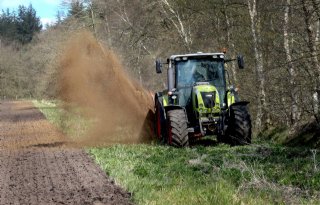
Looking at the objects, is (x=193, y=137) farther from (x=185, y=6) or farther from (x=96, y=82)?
(x=185, y=6)

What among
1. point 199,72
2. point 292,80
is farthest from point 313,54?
point 199,72

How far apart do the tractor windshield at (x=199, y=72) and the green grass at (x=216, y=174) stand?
2.12 meters

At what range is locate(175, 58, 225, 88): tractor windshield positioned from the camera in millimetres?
13828

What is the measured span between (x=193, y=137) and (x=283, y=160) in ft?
12.7

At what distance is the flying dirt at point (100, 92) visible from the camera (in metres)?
15.7

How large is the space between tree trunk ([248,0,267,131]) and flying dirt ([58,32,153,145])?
140 inches

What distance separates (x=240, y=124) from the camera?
12.8 meters

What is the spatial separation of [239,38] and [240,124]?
27.7 feet

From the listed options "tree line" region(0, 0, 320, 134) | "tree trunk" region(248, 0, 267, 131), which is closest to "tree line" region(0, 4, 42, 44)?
"tree line" region(0, 0, 320, 134)

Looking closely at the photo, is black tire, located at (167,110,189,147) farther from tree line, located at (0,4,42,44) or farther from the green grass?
tree line, located at (0,4,42,44)

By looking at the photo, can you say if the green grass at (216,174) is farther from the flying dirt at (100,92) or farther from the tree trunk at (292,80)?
the flying dirt at (100,92)

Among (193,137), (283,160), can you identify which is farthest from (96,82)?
(283,160)

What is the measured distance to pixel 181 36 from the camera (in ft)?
87.8

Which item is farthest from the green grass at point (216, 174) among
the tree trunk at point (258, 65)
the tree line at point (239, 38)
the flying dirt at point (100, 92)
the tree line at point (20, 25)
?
the tree line at point (20, 25)
